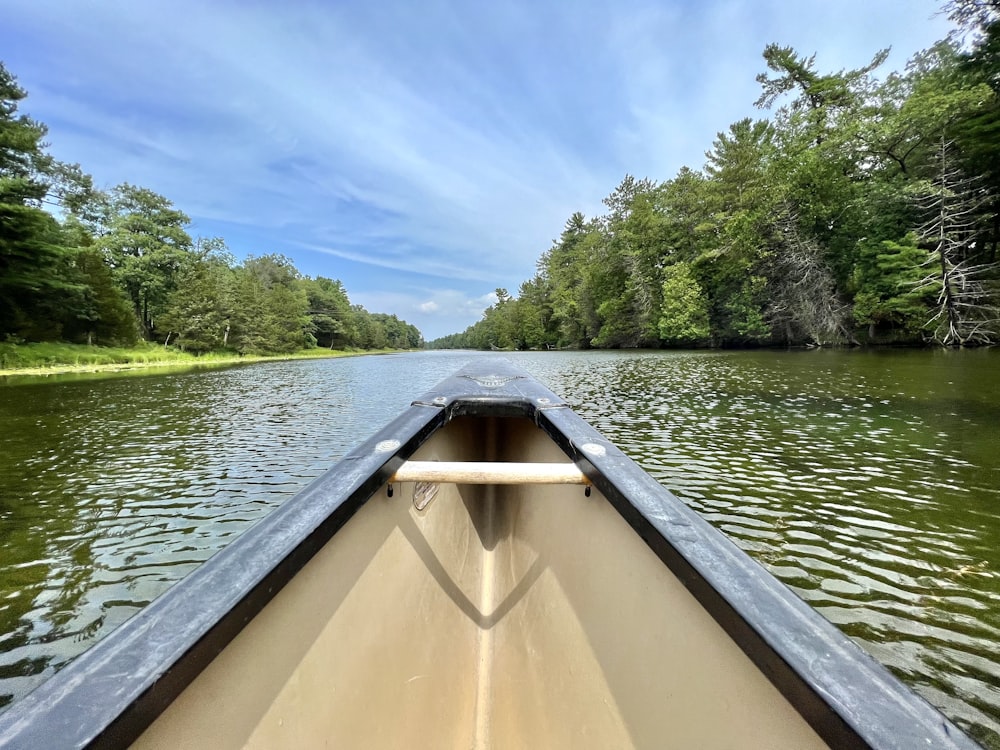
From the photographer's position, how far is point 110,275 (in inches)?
1002

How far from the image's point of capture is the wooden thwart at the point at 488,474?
1.34 m

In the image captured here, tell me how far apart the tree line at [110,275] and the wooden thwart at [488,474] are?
22508mm

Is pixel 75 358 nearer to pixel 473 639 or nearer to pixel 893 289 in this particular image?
pixel 473 639

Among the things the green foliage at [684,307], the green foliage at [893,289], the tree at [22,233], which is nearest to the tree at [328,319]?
the tree at [22,233]

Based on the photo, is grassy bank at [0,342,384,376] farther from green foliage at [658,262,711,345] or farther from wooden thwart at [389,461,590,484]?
green foliage at [658,262,711,345]

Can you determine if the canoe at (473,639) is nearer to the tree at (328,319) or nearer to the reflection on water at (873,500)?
the reflection on water at (873,500)

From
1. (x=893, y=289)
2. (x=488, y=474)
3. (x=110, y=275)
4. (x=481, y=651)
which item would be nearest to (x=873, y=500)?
(x=481, y=651)

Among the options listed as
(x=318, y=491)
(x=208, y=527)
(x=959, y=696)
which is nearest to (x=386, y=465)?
(x=318, y=491)

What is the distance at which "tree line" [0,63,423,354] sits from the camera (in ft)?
54.6

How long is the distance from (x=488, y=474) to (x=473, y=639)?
0.99 metres

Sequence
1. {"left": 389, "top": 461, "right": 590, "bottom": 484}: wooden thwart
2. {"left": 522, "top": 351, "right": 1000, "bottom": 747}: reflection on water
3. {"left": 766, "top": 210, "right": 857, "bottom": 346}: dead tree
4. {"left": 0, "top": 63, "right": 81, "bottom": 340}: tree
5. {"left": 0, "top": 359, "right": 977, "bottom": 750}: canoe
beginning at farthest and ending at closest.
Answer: {"left": 766, "top": 210, "right": 857, "bottom": 346}: dead tree → {"left": 0, "top": 63, "right": 81, "bottom": 340}: tree → {"left": 522, "top": 351, "right": 1000, "bottom": 747}: reflection on water → {"left": 389, "top": 461, "right": 590, "bottom": 484}: wooden thwart → {"left": 0, "top": 359, "right": 977, "bottom": 750}: canoe

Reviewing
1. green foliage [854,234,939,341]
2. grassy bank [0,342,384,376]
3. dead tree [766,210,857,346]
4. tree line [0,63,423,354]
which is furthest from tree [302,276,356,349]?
green foliage [854,234,939,341]

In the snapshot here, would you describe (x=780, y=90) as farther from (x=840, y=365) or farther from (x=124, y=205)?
(x=124, y=205)

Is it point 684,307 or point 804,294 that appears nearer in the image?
point 804,294
